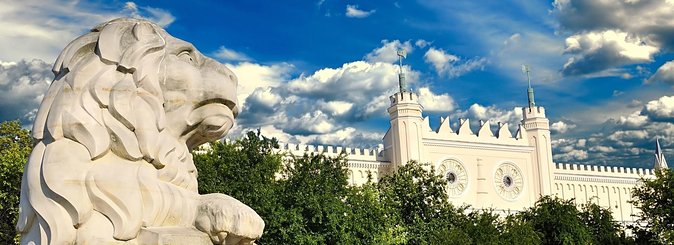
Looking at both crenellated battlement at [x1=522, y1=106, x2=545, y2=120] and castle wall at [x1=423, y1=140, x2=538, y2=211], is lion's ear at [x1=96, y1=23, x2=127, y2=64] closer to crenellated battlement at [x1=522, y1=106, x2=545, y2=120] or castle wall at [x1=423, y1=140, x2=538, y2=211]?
castle wall at [x1=423, y1=140, x2=538, y2=211]

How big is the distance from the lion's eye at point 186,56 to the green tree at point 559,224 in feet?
98.5

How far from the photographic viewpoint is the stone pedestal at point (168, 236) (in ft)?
16.4

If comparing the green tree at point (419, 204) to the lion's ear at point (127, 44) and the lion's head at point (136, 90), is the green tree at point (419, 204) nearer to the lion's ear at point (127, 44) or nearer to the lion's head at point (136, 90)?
the lion's head at point (136, 90)

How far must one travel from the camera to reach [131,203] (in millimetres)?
4965

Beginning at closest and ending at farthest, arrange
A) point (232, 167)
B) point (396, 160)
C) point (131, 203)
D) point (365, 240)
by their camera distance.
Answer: point (131, 203) → point (365, 240) → point (232, 167) → point (396, 160)

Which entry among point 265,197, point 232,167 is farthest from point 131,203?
point 232,167

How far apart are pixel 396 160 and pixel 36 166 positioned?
51.1 m

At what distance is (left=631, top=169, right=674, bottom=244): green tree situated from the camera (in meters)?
32.3

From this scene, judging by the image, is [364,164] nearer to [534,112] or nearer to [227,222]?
[534,112]

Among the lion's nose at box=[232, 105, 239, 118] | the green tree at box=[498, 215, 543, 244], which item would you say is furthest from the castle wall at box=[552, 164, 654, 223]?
the lion's nose at box=[232, 105, 239, 118]

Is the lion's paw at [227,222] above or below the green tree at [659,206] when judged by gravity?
below

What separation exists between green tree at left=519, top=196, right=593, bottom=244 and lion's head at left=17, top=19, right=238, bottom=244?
30092 mm

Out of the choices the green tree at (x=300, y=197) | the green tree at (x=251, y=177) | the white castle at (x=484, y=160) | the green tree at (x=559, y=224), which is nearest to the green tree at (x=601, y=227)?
the green tree at (x=559, y=224)

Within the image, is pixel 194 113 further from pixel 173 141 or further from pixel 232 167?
pixel 232 167
